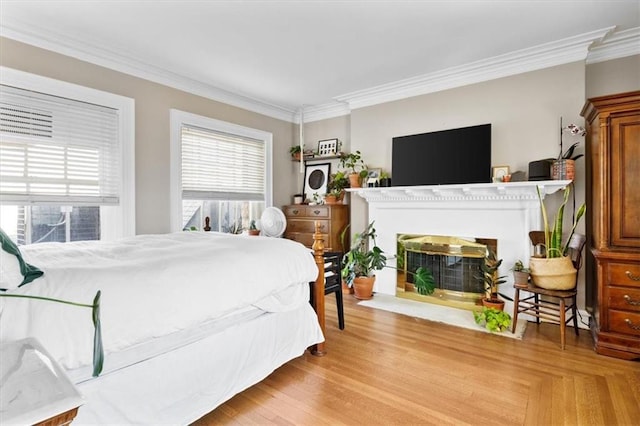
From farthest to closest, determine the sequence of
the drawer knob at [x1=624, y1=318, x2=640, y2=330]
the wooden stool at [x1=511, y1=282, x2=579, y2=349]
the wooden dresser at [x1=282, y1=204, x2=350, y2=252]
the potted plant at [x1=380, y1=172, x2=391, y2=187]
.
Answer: the wooden dresser at [x1=282, y1=204, x2=350, y2=252], the potted plant at [x1=380, y1=172, x2=391, y2=187], the wooden stool at [x1=511, y1=282, x2=579, y2=349], the drawer knob at [x1=624, y1=318, x2=640, y2=330]

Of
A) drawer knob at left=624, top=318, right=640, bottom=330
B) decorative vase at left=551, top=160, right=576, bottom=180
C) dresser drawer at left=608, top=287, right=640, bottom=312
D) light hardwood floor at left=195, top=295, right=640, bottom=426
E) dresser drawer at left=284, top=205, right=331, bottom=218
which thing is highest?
decorative vase at left=551, top=160, right=576, bottom=180

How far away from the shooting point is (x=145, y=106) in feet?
10.6

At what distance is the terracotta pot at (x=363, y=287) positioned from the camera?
375cm

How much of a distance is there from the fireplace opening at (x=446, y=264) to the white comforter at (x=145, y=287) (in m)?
1.93

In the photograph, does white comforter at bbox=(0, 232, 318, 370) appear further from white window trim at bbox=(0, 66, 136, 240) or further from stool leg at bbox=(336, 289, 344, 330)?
white window trim at bbox=(0, 66, 136, 240)

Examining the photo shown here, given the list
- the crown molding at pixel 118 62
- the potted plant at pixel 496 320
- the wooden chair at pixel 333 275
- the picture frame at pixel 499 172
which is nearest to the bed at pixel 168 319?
the wooden chair at pixel 333 275

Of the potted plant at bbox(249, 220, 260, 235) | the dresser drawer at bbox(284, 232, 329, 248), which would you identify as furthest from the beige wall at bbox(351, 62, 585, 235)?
the potted plant at bbox(249, 220, 260, 235)

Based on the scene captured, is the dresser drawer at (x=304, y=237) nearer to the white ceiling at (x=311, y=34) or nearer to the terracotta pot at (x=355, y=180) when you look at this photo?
the terracotta pot at (x=355, y=180)

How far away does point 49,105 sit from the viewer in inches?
104

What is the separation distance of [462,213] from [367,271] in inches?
48.0

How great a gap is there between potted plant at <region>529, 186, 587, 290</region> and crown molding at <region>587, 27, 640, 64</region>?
4.05 ft

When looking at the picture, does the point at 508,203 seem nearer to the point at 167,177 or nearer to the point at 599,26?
the point at 599,26

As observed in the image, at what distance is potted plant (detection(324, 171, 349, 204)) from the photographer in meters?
4.23

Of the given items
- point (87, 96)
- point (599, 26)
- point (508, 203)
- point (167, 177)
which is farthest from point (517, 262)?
point (87, 96)
